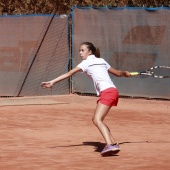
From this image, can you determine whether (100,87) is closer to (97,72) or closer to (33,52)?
(97,72)

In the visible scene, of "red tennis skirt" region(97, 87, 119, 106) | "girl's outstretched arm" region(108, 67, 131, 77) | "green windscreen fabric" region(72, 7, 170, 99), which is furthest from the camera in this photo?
"green windscreen fabric" region(72, 7, 170, 99)

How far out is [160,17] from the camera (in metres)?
17.8

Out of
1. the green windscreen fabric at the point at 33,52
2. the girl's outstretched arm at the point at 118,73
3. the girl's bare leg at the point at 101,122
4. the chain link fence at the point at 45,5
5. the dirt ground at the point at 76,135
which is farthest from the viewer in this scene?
the chain link fence at the point at 45,5

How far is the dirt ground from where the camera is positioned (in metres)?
8.96

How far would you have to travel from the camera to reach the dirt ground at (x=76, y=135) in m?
8.96

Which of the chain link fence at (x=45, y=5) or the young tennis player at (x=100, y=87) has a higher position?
the young tennis player at (x=100, y=87)

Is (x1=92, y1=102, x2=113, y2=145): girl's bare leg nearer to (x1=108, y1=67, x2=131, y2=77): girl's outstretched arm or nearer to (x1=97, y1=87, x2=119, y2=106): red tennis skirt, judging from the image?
(x1=97, y1=87, x2=119, y2=106): red tennis skirt

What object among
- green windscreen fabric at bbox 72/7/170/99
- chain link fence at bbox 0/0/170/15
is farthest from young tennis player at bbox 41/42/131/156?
chain link fence at bbox 0/0/170/15

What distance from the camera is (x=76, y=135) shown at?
11.8m

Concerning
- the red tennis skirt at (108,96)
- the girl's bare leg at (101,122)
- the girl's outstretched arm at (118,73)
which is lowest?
the girl's bare leg at (101,122)

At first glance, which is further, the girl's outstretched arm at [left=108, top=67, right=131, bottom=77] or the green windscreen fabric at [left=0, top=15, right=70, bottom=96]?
the green windscreen fabric at [left=0, top=15, right=70, bottom=96]

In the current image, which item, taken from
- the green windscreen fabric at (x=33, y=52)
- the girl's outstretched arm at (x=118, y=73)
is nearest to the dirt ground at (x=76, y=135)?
the girl's outstretched arm at (x=118, y=73)

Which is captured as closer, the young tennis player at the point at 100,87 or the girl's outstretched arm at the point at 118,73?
the young tennis player at the point at 100,87

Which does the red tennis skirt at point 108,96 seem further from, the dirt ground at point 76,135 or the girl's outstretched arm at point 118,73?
the dirt ground at point 76,135
